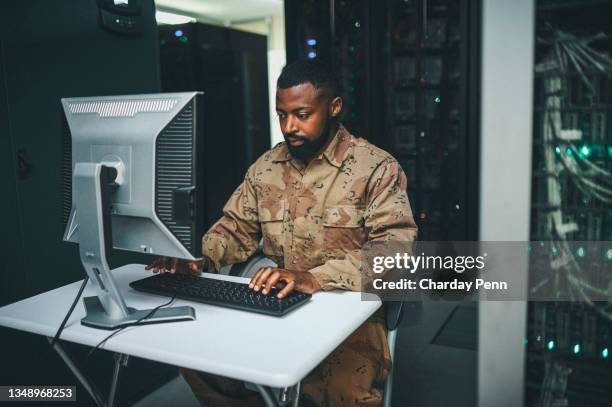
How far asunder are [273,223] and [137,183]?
2.27ft

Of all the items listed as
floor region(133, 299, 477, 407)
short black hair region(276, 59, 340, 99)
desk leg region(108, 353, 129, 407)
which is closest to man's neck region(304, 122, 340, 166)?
short black hair region(276, 59, 340, 99)

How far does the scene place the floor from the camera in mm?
2219

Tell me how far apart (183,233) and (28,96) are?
1.03 m

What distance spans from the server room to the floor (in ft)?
0.05

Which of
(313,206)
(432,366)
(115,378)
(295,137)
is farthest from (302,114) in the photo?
(432,366)

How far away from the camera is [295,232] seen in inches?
69.0

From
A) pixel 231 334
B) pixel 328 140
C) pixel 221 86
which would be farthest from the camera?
pixel 221 86

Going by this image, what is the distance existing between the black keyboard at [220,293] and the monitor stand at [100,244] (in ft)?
0.32

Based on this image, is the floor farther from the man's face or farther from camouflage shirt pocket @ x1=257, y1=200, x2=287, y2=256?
the man's face

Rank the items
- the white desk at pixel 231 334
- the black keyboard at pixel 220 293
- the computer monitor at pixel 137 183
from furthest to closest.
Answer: the black keyboard at pixel 220 293
the computer monitor at pixel 137 183
the white desk at pixel 231 334

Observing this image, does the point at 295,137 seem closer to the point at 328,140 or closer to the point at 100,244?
the point at 328,140

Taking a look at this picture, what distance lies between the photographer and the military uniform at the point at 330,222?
5.13ft

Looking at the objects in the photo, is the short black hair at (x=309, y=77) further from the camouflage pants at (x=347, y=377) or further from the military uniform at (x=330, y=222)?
the camouflage pants at (x=347, y=377)

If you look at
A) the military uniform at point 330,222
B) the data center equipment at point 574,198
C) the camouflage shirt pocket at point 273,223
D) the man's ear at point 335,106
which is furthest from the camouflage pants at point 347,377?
the man's ear at point 335,106
